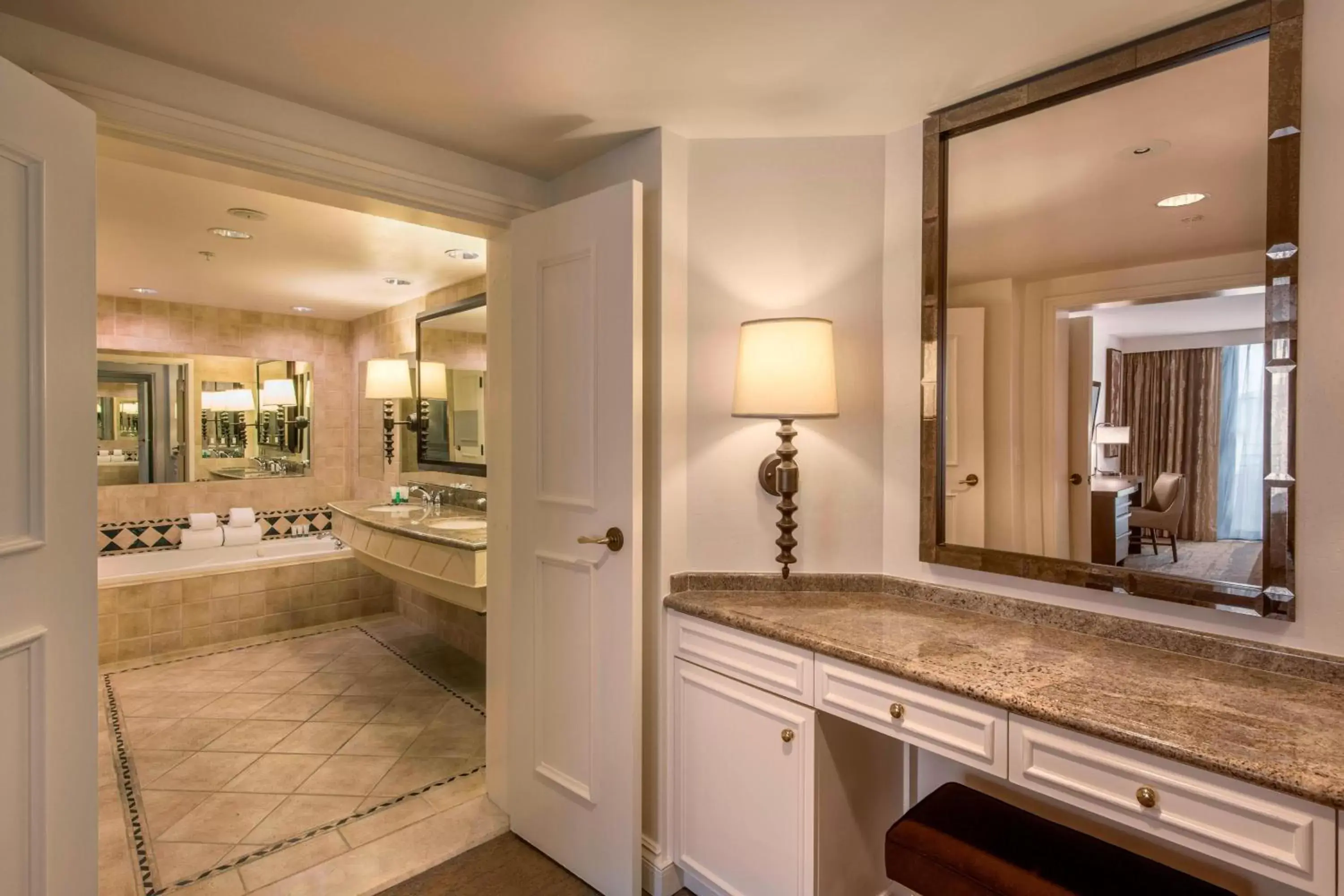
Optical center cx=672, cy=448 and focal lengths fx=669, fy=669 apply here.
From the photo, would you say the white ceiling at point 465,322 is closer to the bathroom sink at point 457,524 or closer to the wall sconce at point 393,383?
the wall sconce at point 393,383

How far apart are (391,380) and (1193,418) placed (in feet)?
13.0

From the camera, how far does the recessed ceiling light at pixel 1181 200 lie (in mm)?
1434

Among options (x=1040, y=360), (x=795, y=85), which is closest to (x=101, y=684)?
(x=795, y=85)

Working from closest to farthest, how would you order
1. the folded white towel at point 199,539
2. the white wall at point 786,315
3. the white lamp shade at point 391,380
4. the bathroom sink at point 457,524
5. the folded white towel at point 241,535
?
the white wall at point 786,315 → the bathroom sink at point 457,524 → the white lamp shade at point 391,380 → the folded white towel at point 199,539 → the folded white towel at point 241,535

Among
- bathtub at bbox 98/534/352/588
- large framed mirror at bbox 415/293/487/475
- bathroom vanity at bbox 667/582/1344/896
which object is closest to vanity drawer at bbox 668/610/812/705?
bathroom vanity at bbox 667/582/1344/896

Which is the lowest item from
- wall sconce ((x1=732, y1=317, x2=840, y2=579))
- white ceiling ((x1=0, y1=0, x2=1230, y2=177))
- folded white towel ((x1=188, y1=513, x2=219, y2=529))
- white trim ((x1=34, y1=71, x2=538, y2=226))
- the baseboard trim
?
the baseboard trim

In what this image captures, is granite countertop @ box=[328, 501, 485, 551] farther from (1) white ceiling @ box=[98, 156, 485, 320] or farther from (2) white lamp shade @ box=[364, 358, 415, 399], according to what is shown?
(1) white ceiling @ box=[98, 156, 485, 320]

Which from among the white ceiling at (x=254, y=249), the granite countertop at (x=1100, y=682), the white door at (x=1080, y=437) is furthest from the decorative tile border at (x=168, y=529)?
the white door at (x=1080, y=437)

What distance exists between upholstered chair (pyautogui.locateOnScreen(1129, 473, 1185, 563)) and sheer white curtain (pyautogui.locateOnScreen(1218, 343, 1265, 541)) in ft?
0.23

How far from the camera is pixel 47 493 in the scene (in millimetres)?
1318

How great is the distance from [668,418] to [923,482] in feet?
2.49

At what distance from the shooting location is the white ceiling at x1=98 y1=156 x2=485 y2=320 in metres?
2.58

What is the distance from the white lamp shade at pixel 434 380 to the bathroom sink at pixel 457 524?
2.86 ft

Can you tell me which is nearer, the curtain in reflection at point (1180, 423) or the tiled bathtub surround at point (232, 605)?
the curtain in reflection at point (1180, 423)
